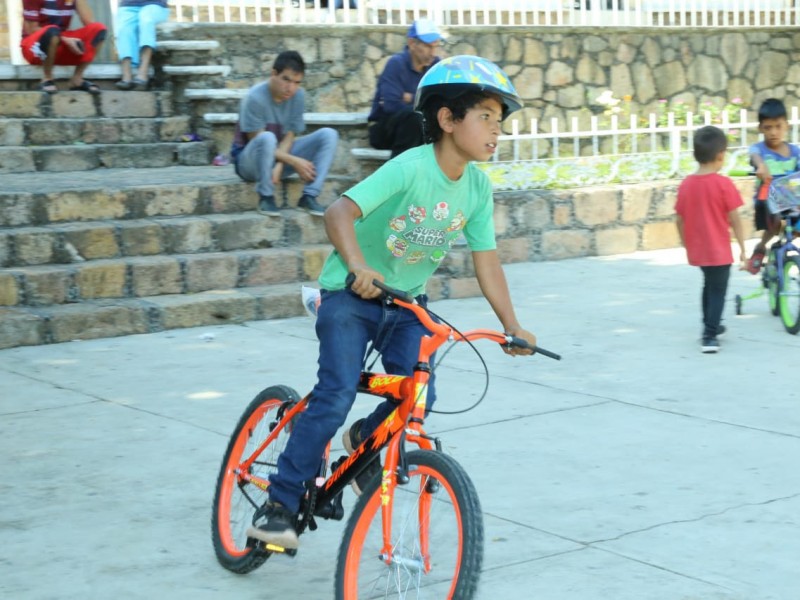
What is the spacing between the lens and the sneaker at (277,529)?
3689 millimetres

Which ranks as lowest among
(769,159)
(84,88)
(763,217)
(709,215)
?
(763,217)

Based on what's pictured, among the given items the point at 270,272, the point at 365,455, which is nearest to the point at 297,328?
the point at 270,272

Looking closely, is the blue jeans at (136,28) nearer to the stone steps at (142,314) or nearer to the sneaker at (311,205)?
the sneaker at (311,205)

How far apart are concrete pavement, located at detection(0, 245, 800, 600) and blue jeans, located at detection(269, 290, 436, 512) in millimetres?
418

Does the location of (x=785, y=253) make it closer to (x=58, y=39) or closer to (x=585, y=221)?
(x=585, y=221)

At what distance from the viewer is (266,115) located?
937 cm

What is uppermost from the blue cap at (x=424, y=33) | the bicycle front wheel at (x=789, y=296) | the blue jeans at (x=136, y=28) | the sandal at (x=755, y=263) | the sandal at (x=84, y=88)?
the blue jeans at (x=136, y=28)

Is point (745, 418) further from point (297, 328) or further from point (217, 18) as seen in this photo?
point (217, 18)

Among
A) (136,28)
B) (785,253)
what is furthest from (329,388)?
(136,28)

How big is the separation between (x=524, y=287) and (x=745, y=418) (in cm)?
377

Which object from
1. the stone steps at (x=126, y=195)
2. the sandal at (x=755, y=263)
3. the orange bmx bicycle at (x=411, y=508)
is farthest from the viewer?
the stone steps at (x=126, y=195)

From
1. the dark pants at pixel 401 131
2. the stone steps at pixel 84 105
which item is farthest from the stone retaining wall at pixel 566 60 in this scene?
the dark pants at pixel 401 131

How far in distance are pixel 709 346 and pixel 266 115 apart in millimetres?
3881

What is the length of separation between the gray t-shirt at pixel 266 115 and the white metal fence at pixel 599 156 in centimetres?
187
